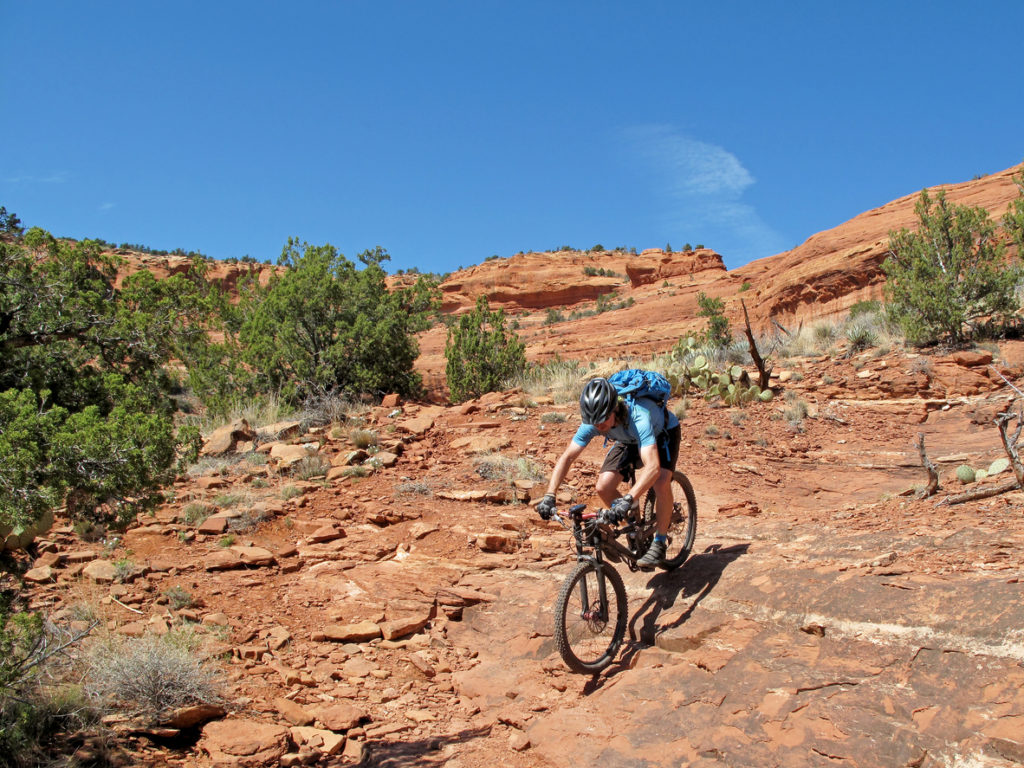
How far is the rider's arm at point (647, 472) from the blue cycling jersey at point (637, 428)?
0.19 ft

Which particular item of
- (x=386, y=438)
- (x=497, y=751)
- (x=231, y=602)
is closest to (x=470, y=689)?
(x=497, y=751)

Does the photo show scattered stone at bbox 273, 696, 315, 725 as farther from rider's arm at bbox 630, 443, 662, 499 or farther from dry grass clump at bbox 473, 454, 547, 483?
dry grass clump at bbox 473, 454, 547, 483

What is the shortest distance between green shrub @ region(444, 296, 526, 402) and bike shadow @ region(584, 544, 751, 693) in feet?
34.2

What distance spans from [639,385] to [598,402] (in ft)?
1.38

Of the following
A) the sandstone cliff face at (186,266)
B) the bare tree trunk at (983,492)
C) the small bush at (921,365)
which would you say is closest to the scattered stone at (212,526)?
the bare tree trunk at (983,492)

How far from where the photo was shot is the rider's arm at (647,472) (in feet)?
14.6

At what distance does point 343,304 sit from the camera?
16047 millimetres

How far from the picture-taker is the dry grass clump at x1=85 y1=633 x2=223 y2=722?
13.9ft

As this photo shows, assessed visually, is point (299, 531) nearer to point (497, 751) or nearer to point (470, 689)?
point (470, 689)

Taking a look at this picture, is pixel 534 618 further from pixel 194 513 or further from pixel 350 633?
pixel 194 513

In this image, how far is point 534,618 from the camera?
5.62 m

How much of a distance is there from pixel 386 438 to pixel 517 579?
5.01 m

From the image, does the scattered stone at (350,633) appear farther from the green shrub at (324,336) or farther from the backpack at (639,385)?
the green shrub at (324,336)

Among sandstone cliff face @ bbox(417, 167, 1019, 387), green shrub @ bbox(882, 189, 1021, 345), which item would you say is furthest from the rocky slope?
sandstone cliff face @ bbox(417, 167, 1019, 387)
